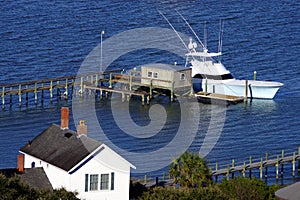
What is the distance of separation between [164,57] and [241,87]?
47.3 feet

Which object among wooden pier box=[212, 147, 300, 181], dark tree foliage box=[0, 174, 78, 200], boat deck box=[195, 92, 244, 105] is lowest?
wooden pier box=[212, 147, 300, 181]

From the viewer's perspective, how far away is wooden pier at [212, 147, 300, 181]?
239ft

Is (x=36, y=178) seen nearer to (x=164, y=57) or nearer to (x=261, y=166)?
(x=261, y=166)

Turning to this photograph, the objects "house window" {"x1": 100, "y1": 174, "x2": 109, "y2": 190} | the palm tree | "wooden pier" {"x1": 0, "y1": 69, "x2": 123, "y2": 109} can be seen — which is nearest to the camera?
"house window" {"x1": 100, "y1": 174, "x2": 109, "y2": 190}

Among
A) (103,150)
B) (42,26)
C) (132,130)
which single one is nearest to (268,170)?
(132,130)

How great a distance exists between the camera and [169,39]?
119125mm

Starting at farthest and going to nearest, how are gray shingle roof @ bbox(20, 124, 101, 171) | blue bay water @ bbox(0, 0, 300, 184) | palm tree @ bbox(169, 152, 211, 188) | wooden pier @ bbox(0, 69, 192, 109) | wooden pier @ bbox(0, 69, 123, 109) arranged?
wooden pier @ bbox(0, 69, 192, 109) < wooden pier @ bbox(0, 69, 123, 109) < blue bay water @ bbox(0, 0, 300, 184) < palm tree @ bbox(169, 152, 211, 188) < gray shingle roof @ bbox(20, 124, 101, 171)

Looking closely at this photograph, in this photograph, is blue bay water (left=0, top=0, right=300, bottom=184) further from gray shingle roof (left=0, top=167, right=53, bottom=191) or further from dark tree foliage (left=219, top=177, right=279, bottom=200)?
dark tree foliage (left=219, top=177, right=279, bottom=200)

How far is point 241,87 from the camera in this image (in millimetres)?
99812

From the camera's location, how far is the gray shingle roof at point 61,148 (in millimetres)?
60812

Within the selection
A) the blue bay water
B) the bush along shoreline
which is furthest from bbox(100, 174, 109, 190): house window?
the blue bay water

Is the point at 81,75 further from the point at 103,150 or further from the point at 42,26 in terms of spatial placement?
the point at 103,150

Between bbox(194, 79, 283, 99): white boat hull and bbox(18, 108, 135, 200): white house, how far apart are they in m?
38.2

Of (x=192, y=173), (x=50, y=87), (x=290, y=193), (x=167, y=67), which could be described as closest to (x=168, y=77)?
(x=167, y=67)
